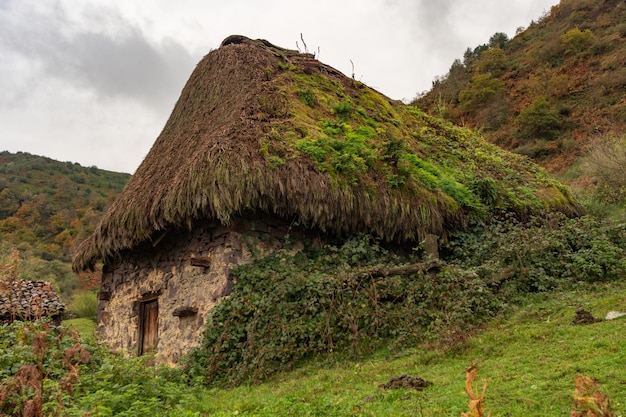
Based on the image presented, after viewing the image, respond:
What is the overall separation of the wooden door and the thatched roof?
1.10 m

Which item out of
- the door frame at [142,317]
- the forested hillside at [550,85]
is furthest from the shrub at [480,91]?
the door frame at [142,317]

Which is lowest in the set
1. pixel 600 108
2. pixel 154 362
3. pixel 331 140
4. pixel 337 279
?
pixel 154 362

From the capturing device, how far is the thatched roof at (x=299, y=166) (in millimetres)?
7016

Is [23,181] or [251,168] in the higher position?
[23,181]

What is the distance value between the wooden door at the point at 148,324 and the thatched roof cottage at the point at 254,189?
28 millimetres

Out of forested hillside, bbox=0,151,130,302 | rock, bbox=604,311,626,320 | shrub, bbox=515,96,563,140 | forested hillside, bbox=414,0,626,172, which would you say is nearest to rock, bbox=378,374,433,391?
rock, bbox=604,311,626,320

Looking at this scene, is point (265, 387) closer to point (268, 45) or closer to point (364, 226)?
point (364, 226)

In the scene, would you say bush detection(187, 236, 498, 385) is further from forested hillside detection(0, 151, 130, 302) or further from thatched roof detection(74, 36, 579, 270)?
forested hillside detection(0, 151, 130, 302)

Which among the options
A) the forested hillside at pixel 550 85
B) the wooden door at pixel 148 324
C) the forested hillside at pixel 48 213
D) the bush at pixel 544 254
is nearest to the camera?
the bush at pixel 544 254

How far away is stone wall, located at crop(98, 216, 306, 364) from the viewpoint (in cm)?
711

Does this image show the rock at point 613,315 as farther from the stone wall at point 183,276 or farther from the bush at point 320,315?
the stone wall at point 183,276

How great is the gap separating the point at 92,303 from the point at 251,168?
14051 millimetres

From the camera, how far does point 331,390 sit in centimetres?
460

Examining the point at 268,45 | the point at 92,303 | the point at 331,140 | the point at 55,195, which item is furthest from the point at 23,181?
the point at 331,140
